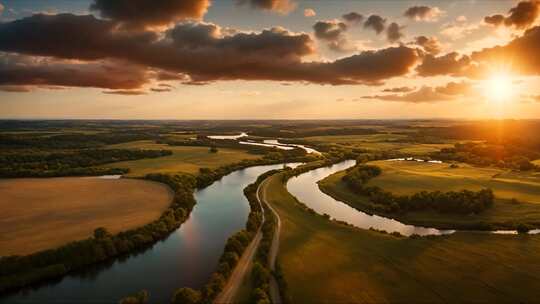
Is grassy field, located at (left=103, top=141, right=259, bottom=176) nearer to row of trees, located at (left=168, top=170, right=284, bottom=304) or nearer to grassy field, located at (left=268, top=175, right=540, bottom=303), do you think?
row of trees, located at (left=168, top=170, right=284, bottom=304)

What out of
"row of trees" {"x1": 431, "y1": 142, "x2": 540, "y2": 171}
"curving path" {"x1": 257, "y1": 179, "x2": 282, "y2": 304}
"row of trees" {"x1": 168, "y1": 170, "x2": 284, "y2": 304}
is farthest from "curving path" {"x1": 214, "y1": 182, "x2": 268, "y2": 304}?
"row of trees" {"x1": 431, "y1": 142, "x2": 540, "y2": 171}

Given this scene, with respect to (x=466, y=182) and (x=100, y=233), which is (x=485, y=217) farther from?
(x=100, y=233)

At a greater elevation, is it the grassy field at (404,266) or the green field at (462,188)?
the green field at (462,188)

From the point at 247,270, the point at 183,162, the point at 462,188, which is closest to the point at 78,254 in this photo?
the point at 247,270

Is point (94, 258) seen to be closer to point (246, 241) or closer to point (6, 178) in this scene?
point (246, 241)

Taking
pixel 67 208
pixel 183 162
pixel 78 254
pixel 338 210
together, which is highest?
pixel 183 162

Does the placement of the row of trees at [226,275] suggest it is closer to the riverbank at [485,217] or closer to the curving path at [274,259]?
the curving path at [274,259]

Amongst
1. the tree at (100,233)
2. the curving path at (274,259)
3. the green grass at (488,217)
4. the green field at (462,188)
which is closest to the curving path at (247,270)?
the curving path at (274,259)
